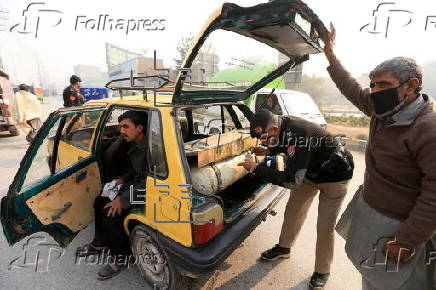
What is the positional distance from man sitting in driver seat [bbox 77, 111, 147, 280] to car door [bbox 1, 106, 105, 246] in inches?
→ 11.0

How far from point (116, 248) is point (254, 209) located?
155 centimetres

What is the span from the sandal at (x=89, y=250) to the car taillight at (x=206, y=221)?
1498 mm

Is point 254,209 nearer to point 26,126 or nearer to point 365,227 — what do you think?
point 365,227

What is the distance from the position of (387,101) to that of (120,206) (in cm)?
237

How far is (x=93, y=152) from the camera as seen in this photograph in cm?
268

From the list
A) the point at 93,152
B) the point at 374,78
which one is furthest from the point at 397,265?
the point at 93,152

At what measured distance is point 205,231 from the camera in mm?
1851

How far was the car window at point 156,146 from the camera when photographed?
1958 mm

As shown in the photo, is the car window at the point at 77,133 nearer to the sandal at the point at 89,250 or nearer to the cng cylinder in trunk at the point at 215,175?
the sandal at the point at 89,250
